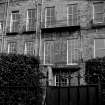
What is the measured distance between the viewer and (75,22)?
22688mm

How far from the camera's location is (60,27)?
22406 mm

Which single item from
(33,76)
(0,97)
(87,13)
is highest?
(87,13)

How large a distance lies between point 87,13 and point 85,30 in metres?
1.87

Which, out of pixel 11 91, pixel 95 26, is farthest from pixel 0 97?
pixel 95 26

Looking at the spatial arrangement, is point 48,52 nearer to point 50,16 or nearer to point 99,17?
point 50,16

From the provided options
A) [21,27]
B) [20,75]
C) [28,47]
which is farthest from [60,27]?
[20,75]

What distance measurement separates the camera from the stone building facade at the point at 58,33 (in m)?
21.4

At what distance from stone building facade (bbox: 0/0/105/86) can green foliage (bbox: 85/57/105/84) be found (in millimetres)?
803

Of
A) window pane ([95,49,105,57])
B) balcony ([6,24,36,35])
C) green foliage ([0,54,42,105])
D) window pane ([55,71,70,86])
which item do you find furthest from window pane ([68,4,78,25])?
green foliage ([0,54,42,105])

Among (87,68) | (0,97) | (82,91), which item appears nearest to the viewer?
(82,91)

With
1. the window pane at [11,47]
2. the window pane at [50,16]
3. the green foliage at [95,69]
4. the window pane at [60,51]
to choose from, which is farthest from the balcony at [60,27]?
the green foliage at [95,69]

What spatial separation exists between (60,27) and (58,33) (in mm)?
699

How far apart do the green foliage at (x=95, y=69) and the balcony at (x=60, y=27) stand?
161 inches

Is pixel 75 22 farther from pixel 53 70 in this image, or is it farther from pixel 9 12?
pixel 9 12
